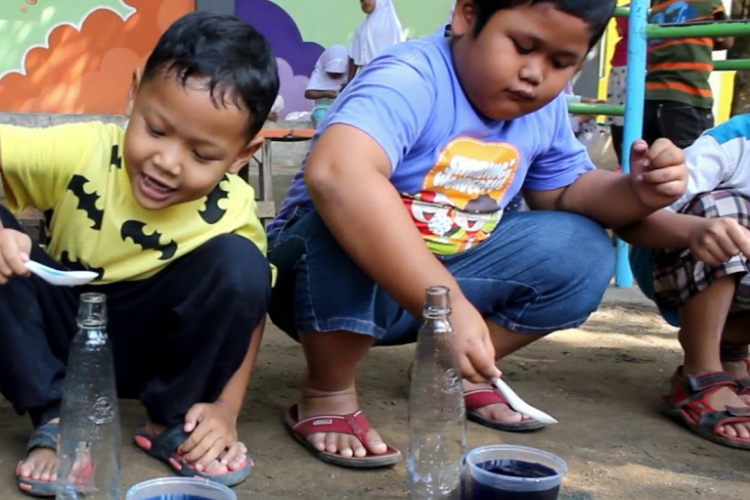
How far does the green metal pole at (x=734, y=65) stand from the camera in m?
3.87

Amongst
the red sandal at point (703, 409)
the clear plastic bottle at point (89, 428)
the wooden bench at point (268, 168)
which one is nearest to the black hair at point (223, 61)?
the clear plastic bottle at point (89, 428)

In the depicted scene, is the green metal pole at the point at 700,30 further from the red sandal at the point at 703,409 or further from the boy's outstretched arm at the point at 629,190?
the red sandal at the point at 703,409

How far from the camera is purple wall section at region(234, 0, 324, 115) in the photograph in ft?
28.3

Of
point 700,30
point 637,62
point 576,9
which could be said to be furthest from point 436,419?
point 637,62

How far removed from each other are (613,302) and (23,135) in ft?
8.72

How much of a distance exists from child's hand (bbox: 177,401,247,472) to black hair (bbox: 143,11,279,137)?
57 centimetres

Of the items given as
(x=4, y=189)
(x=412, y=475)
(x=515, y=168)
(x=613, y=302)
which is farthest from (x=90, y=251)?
(x=613, y=302)

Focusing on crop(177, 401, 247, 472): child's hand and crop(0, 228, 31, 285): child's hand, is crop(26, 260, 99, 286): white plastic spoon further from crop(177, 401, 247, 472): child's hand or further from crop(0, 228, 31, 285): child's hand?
crop(177, 401, 247, 472): child's hand

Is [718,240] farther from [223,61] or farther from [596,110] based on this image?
[596,110]

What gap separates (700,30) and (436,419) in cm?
239

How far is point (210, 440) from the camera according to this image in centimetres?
184

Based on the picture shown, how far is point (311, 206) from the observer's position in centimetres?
216

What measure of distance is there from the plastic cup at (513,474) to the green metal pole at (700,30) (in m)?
2.27

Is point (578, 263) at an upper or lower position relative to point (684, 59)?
lower
